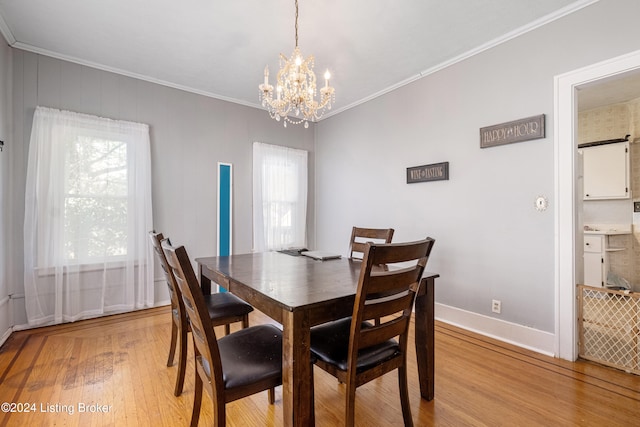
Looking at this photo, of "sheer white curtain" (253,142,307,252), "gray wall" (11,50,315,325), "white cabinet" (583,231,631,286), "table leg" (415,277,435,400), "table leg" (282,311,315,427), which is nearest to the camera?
"table leg" (282,311,315,427)

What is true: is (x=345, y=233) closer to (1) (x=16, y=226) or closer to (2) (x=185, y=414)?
(2) (x=185, y=414)

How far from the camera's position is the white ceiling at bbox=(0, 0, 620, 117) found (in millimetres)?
2252

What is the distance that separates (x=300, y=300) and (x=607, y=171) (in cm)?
528

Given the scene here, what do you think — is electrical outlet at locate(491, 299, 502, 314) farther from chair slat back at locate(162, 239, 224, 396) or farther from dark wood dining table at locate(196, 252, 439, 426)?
chair slat back at locate(162, 239, 224, 396)

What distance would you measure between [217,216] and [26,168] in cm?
188

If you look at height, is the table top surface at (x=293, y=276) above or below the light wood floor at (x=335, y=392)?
above

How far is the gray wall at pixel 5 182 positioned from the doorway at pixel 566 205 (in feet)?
15.0

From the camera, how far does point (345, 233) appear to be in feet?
14.2

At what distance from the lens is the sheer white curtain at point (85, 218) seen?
2838 mm

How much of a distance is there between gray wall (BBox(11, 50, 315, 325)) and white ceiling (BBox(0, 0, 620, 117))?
0.20m

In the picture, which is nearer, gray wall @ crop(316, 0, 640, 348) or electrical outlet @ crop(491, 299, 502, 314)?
gray wall @ crop(316, 0, 640, 348)

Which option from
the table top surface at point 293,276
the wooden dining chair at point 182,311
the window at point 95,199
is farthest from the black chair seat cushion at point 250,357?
the window at point 95,199

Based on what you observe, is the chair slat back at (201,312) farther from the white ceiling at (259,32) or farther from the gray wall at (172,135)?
the gray wall at (172,135)

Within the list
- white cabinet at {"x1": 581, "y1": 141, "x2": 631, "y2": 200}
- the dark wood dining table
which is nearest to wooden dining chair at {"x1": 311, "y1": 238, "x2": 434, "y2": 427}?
the dark wood dining table
